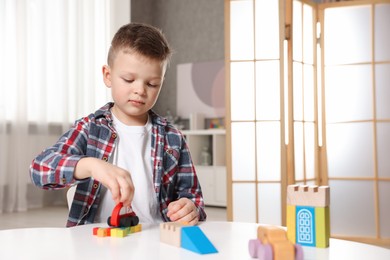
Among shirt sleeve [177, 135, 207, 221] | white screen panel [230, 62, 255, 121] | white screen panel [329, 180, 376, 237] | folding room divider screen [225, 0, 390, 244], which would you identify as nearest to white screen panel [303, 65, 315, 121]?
folding room divider screen [225, 0, 390, 244]

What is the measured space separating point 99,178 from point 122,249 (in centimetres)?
16

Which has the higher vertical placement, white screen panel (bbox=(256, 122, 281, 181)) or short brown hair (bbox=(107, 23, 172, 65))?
short brown hair (bbox=(107, 23, 172, 65))

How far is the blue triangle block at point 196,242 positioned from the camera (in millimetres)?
652

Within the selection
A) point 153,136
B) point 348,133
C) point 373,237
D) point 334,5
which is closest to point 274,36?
point 334,5

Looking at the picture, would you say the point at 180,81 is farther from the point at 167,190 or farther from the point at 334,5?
the point at 167,190

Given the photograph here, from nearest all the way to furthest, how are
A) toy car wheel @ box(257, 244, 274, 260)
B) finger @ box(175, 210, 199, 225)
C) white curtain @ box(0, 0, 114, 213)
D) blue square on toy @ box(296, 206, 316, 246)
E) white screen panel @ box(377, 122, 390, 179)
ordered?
toy car wheel @ box(257, 244, 274, 260) → blue square on toy @ box(296, 206, 316, 246) → finger @ box(175, 210, 199, 225) → white screen panel @ box(377, 122, 390, 179) → white curtain @ box(0, 0, 114, 213)

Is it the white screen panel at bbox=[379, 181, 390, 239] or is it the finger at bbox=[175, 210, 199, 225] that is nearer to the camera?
the finger at bbox=[175, 210, 199, 225]

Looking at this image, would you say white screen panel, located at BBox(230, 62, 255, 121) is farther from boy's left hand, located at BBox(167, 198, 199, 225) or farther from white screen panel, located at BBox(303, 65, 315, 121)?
boy's left hand, located at BBox(167, 198, 199, 225)

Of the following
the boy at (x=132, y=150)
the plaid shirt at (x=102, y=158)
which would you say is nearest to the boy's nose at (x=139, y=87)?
the boy at (x=132, y=150)

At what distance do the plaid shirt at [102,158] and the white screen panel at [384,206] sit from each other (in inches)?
97.1

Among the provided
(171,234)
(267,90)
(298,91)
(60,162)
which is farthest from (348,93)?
(171,234)

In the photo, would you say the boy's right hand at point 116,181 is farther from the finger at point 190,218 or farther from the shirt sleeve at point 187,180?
the shirt sleeve at point 187,180

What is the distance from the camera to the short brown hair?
1.06 m

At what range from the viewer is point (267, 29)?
10.6 feet
